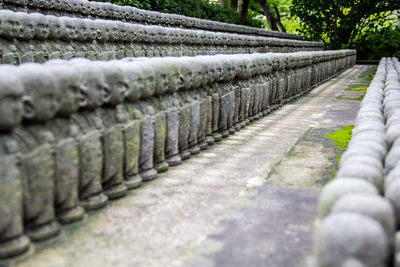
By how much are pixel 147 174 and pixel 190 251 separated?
3.74 feet

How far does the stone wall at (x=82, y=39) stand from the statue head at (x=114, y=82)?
2.19 m

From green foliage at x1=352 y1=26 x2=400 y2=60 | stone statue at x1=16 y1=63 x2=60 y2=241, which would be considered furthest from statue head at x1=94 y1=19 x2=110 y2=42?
green foliage at x1=352 y1=26 x2=400 y2=60

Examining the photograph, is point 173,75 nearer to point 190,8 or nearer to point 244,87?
point 244,87

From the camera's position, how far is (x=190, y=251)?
2137 millimetres

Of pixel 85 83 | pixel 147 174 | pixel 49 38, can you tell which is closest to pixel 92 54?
pixel 49 38

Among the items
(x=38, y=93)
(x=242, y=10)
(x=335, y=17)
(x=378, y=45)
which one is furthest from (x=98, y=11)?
(x=378, y=45)

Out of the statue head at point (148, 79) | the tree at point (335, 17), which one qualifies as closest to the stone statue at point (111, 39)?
the statue head at point (148, 79)

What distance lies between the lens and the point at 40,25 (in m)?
4.69

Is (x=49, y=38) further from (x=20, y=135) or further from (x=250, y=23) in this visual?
(x=250, y=23)

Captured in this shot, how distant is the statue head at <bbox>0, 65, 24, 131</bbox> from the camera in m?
1.93

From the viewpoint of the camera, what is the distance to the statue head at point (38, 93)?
6.84 feet

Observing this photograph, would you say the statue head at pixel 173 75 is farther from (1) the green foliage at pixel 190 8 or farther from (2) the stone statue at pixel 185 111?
(1) the green foliage at pixel 190 8

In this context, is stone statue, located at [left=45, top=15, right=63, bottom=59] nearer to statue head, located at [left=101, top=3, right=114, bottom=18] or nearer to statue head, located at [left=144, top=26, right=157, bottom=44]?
Answer: statue head, located at [left=144, top=26, right=157, bottom=44]

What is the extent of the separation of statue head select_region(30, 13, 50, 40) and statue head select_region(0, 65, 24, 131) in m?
2.91
